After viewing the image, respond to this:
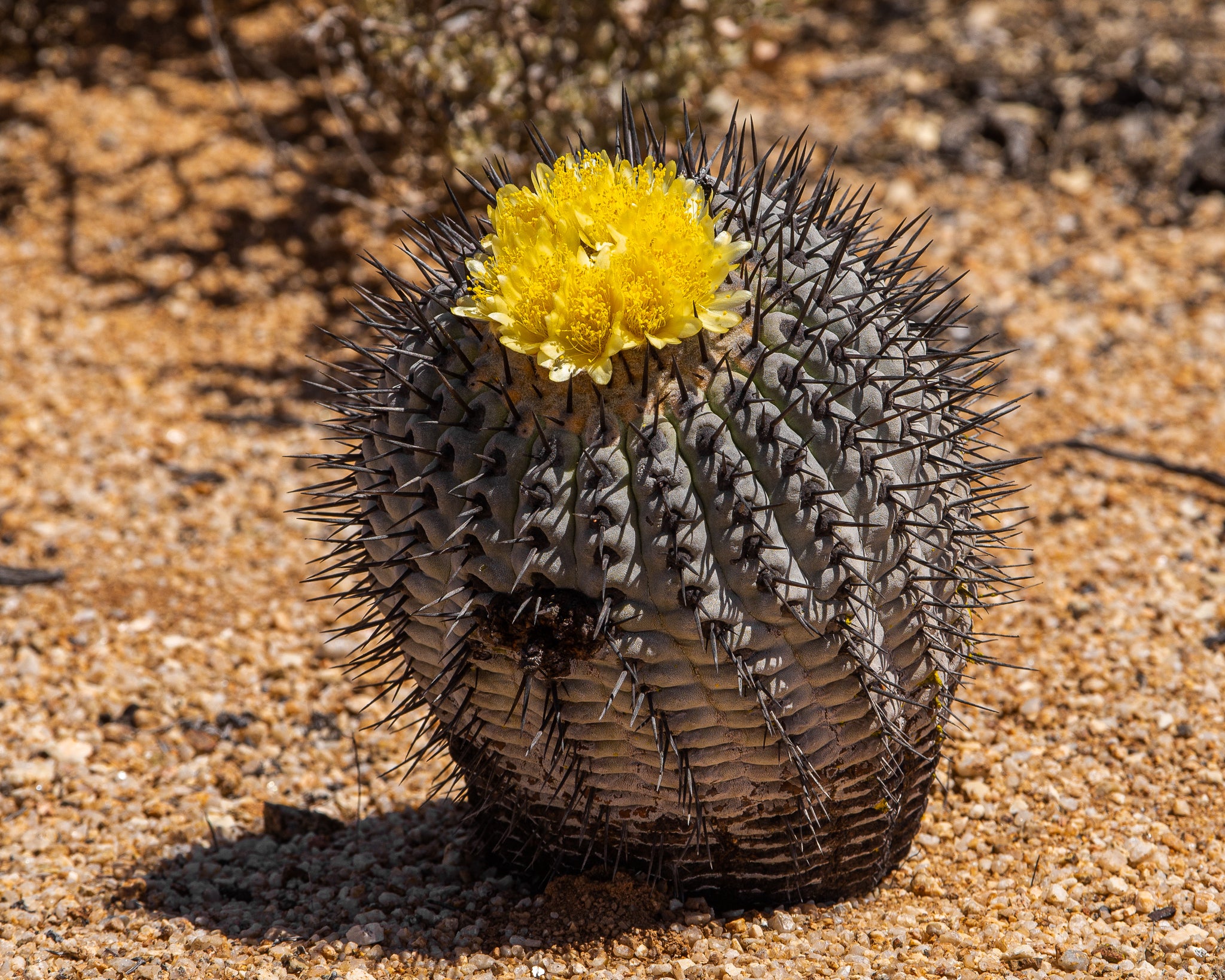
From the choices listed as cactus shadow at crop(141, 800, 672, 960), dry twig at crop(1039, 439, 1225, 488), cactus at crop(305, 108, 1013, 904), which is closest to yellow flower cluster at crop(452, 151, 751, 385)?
cactus at crop(305, 108, 1013, 904)

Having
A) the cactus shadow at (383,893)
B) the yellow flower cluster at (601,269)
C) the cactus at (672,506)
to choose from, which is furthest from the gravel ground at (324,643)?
the yellow flower cluster at (601,269)

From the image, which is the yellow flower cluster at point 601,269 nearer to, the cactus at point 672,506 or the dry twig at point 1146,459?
the cactus at point 672,506

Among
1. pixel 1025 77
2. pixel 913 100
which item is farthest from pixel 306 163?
pixel 1025 77

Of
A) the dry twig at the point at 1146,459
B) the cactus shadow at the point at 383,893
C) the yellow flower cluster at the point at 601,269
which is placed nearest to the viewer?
the yellow flower cluster at the point at 601,269

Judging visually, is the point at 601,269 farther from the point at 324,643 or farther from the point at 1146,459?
the point at 1146,459

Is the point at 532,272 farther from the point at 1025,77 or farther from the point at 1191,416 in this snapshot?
the point at 1025,77

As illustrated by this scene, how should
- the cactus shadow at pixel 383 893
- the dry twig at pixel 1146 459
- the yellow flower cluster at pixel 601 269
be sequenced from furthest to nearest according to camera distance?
the dry twig at pixel 1146 459
the cactus shadow at pixel 383 893
the yellow flower cluster at pixel 601 269
